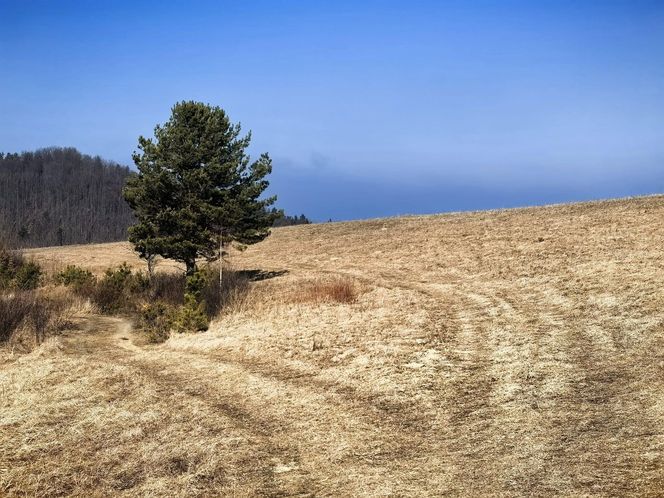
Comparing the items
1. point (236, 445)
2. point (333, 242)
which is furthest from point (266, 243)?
point (236, 445)

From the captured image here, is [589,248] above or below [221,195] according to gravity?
below

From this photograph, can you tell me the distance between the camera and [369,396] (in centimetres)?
1002

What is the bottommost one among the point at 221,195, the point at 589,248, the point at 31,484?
the point at 31,484

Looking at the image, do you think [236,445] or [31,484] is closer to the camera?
[31,484]

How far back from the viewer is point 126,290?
82.9ft

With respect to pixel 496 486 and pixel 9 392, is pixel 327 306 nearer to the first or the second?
pixel 9 392

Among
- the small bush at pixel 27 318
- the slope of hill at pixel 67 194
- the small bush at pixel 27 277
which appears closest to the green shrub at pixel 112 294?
the small bush at pixel 27 277

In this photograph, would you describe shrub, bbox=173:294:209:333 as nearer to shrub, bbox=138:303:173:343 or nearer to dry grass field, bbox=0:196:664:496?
shrub, bbox=138:303:173:343

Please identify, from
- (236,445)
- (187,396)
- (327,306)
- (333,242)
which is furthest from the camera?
(333,242)

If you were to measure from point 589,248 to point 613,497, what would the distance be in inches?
767

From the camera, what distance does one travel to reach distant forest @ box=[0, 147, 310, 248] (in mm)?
142625

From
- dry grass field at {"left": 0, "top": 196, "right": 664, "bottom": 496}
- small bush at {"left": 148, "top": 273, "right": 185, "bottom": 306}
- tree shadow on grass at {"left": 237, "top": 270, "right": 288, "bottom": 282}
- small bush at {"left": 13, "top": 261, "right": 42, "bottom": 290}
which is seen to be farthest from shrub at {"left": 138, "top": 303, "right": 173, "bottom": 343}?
small bush at {"left": 13, "top": 261, "right": 42, "bottom": 290}

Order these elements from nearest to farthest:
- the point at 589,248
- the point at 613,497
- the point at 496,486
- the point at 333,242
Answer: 1. the point at 613,497
2. the point at 496,486
3. the point at 589,248
4. the point at 333,242

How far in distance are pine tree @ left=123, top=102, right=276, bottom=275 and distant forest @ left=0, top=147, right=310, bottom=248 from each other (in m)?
103
